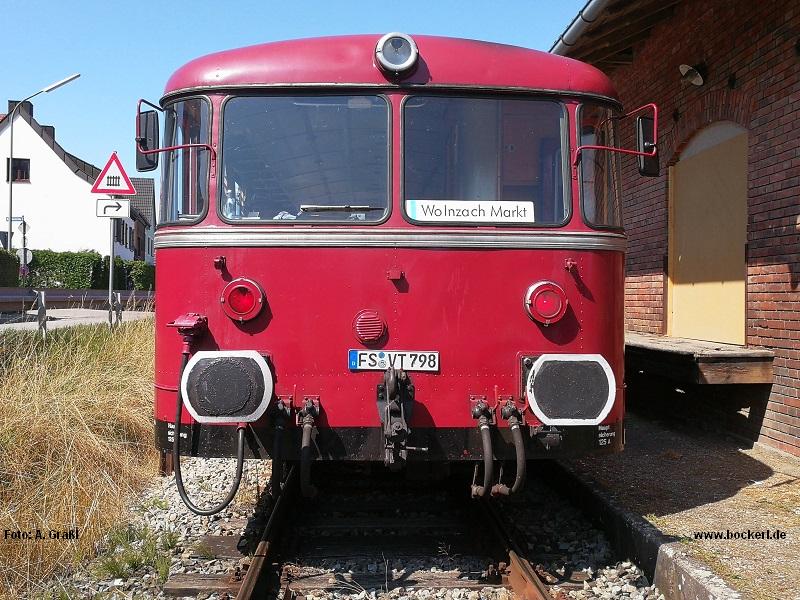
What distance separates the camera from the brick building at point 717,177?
6.50 m

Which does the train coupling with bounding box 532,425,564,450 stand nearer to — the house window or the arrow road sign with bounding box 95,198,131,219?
the arrow road sign with bounding box 95,198,131,219

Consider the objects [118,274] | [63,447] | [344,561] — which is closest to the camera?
[344,561]

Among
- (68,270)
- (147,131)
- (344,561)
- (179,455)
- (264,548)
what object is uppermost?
(68,270)

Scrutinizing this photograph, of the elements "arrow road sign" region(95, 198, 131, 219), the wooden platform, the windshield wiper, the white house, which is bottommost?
the wooden platform

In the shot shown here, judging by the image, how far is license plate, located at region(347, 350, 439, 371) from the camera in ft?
13.9

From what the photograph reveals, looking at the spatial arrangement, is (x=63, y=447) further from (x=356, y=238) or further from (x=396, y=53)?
(x=396, y=53)

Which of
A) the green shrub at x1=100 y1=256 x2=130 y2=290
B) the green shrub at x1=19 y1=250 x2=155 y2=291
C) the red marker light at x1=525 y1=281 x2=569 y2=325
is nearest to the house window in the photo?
the green shrub at x1=100 y1=256 x2=130 y2=290

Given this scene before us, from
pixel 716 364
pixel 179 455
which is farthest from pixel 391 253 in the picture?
pixel 716 364

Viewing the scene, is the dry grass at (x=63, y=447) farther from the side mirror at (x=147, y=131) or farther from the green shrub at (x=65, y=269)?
the green shrub at (x=65, y=269)

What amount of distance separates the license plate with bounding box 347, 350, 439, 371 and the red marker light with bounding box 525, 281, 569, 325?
58 centimetres

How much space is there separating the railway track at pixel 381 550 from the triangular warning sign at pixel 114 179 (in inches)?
180

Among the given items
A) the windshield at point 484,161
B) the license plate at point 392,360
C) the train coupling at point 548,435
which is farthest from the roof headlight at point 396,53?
the train coupling at point 548,435

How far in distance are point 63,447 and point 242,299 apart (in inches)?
93.2

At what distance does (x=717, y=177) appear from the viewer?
784 cm
